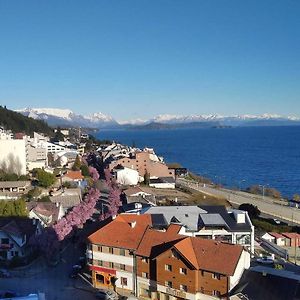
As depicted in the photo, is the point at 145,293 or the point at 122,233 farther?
the point at 122,233

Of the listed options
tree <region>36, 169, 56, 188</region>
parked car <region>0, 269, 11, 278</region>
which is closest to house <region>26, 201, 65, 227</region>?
parked car <region>0, 269, 11, 278</region>

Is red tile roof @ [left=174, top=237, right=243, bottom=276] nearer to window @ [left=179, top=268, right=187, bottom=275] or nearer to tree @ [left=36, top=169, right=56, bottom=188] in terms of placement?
window @ [left=179, top=268, right=187, bottom=275]

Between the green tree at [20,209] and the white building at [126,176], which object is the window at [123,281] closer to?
the green tree at [20,209]

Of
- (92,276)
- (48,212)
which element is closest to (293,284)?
(92,276)

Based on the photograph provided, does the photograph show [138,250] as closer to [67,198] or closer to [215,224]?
[215,224]

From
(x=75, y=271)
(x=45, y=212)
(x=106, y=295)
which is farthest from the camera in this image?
(x=45, y=212)

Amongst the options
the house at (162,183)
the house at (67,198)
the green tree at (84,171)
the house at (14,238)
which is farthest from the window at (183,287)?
the green tree at (84,171)

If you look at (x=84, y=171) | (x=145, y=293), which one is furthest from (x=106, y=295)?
(x=84, y=171)

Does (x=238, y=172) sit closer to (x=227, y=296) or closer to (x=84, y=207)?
(x=84, y=207)
